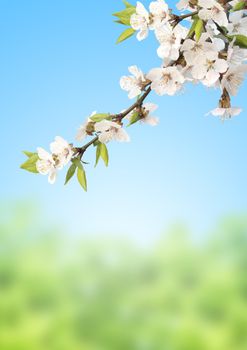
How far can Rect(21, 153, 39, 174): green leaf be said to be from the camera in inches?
55.6

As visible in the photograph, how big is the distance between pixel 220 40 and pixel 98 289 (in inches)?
167

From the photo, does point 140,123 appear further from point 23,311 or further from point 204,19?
point 23,311

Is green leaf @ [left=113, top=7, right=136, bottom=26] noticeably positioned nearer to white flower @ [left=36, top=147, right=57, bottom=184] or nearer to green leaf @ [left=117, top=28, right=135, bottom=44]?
green leaf @ [left=117, top=28, right=135, bottom=44]

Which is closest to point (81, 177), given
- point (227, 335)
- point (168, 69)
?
point (168, 69)

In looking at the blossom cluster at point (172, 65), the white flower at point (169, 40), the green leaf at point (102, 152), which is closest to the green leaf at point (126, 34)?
the blossom cluster at point (172, 65)

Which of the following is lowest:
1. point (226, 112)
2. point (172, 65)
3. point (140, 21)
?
point (226, 112)

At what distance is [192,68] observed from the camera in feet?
4.11

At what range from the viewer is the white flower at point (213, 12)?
1.22m

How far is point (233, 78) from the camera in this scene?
1250mm

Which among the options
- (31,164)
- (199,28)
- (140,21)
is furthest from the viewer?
(31,164)

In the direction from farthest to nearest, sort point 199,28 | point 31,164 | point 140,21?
point 31,164 → point 140,21 → point 199,28

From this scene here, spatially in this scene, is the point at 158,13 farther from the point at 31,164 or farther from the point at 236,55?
the point at 31,164

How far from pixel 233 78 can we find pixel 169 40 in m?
0.14

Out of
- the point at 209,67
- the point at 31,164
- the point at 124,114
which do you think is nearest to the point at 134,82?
the point at 124,114
